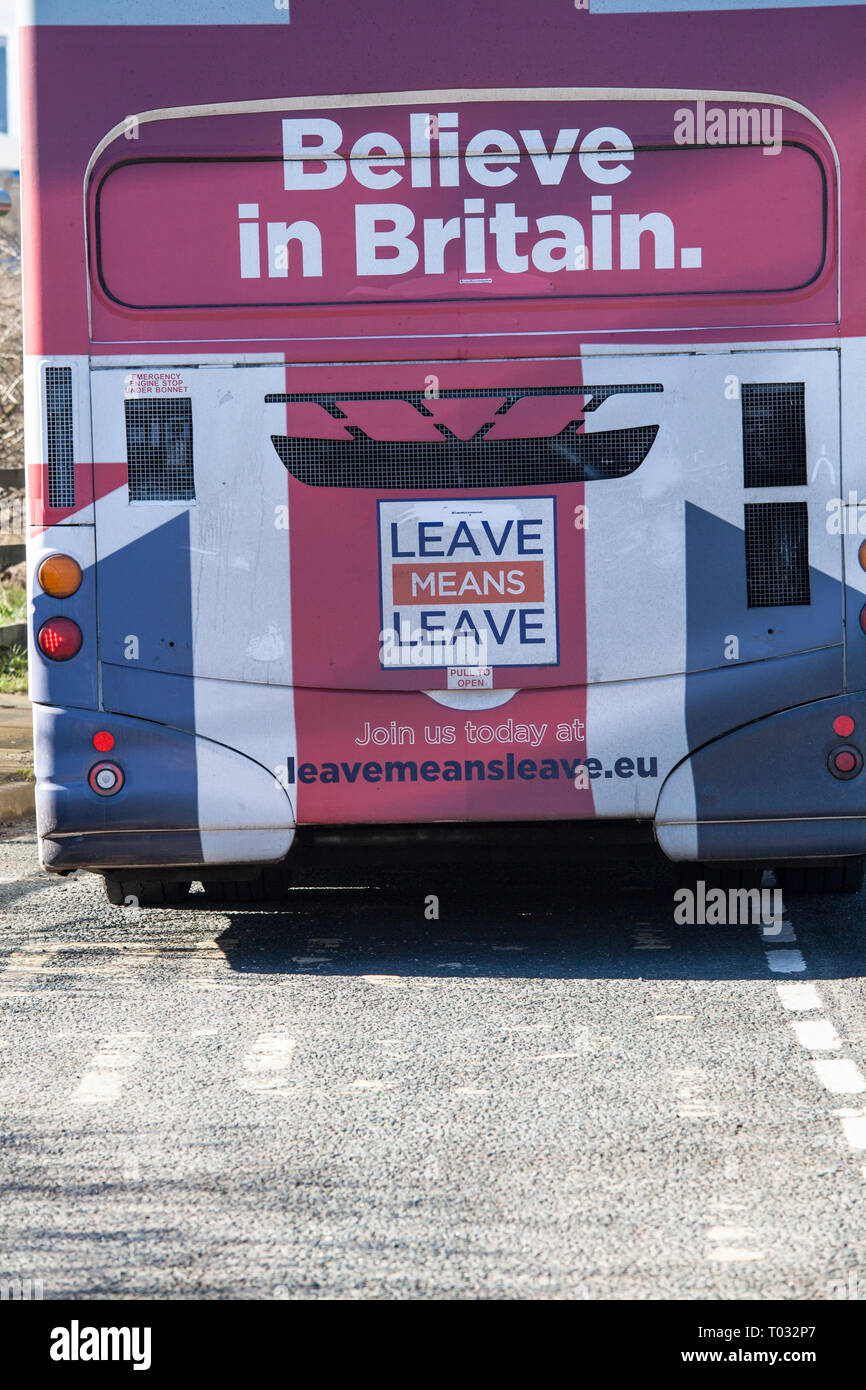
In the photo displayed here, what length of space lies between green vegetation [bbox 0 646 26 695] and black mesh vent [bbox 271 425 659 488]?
869 cm

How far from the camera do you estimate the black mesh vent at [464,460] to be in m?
6.16

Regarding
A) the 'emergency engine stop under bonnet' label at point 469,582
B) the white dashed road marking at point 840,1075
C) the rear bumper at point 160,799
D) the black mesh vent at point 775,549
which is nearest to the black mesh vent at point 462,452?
the 'emergency engine stop under bonnet' label at point 469,582

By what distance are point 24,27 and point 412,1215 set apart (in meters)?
4.43

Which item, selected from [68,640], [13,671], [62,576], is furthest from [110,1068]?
[13,671]

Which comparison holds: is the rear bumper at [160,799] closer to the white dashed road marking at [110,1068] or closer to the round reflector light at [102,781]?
the round reflector light at [102,781]

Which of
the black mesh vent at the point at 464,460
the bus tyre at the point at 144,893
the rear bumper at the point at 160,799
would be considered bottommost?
the bus tyre at the point at 144,893

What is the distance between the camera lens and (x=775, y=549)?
6.20 m

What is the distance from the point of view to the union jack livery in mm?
6082

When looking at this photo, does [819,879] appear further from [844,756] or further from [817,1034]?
[817,1034]

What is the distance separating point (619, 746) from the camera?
245 inches

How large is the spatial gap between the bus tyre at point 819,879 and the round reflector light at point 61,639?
2.91 m

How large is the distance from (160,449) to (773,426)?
86.1 inches

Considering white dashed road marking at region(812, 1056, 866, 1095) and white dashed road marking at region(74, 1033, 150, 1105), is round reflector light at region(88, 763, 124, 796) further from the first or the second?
white dashed road marking at region(812, 1056, 866, 1095)

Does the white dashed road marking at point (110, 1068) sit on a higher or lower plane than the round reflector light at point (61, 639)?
lower
